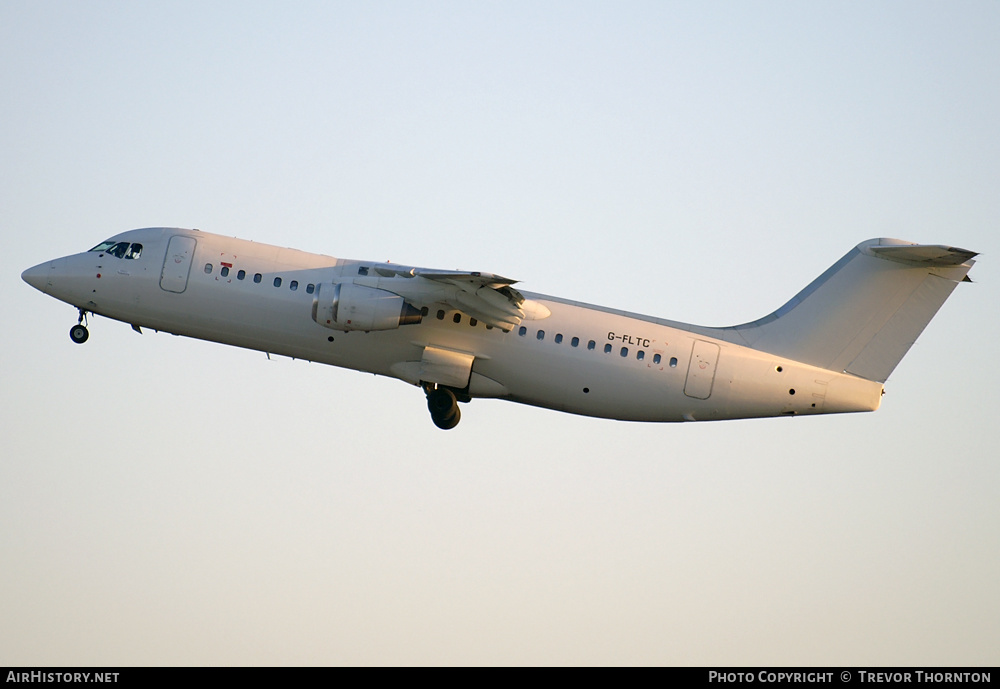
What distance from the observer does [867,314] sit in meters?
27.5

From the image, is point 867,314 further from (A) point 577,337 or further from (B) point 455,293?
(B) point 455,293

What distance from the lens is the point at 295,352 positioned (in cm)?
2766

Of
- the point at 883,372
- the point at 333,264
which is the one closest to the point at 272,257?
the point at 333,264

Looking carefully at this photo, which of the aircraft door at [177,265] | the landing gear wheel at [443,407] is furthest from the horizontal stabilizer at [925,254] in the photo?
the aircraft door at [177,265]

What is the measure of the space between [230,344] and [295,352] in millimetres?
1524

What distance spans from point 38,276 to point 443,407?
33.1 feet

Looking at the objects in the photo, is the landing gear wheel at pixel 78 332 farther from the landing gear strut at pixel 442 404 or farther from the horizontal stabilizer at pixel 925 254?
the horizontal stabilizer at pixel 925 254

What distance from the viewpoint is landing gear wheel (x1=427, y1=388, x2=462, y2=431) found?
27.5m

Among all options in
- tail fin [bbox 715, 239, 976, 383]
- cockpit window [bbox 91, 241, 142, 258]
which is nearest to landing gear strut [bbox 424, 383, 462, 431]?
tail fin [bbox 715, 239, 976, 383]

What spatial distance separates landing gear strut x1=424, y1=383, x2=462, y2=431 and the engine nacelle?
2006mm

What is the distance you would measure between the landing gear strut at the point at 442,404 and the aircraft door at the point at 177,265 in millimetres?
5911

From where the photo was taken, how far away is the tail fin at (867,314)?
27109 mm
